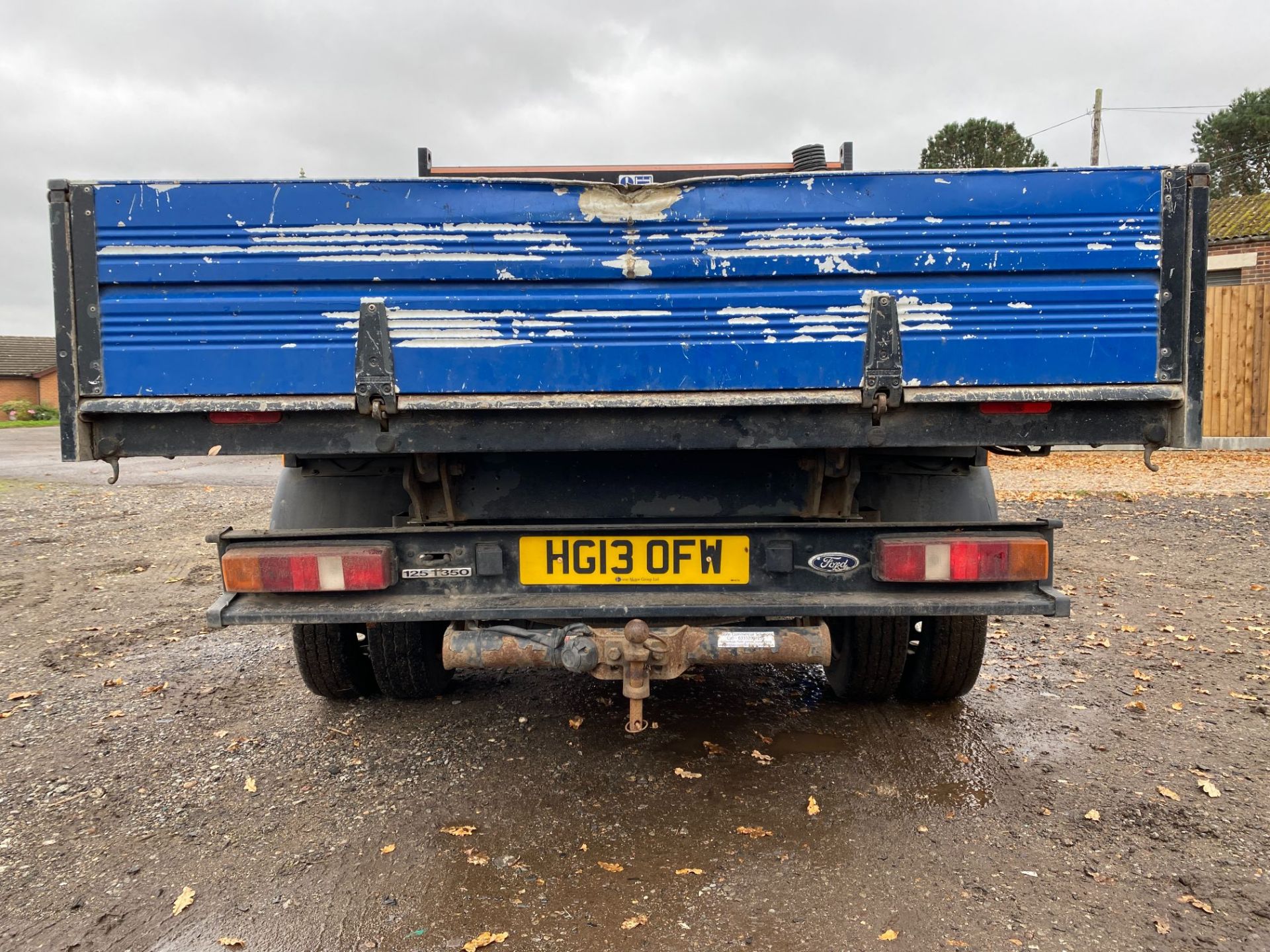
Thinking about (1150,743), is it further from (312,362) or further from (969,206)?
(312,362)

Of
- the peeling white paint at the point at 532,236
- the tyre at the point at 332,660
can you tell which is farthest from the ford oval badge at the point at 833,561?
the tyre at the point at 332,660

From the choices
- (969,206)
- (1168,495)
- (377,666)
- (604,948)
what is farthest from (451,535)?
(1168,495)

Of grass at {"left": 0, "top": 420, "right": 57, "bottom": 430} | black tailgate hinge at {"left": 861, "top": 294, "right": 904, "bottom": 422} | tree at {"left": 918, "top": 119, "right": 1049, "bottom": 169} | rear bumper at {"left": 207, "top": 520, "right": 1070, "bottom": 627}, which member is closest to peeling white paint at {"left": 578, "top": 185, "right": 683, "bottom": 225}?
black tailgate hinge at {"left": 861, "top": 294, "right": 904, "bottom": 422}

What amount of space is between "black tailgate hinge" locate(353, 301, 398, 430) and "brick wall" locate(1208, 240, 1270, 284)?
1745 cm

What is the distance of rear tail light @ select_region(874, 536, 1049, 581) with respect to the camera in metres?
2.81

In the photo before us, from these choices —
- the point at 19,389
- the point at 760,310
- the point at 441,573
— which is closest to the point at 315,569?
the point at 441,573

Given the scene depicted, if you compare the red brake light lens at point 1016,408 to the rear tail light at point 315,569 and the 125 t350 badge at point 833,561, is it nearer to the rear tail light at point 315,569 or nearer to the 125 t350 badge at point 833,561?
the 125 t350 badge at point 833,561

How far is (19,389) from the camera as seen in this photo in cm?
A: 5409

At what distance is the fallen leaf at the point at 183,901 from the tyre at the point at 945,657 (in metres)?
2.86

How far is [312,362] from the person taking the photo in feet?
8.36

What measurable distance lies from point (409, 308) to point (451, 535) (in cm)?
82

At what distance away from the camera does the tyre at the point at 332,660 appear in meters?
3.59

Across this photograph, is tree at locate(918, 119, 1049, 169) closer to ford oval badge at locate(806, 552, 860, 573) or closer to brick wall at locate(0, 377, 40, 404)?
ford oval badge at locate(806, 552, 860, 573)

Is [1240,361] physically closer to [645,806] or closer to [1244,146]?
[645,806]
